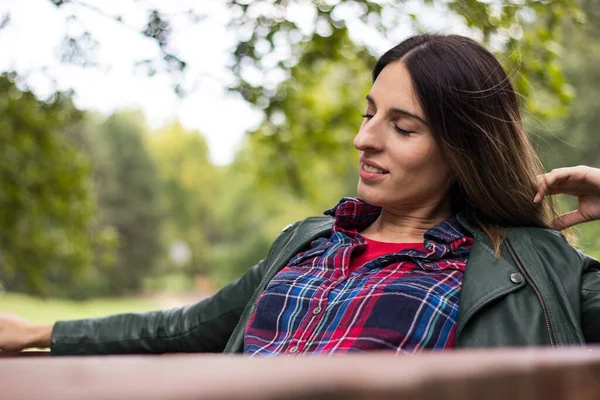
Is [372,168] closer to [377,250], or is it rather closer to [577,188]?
[377,250]

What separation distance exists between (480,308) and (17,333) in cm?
130

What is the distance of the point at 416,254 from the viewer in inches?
79.8

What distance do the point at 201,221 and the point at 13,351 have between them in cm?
4322

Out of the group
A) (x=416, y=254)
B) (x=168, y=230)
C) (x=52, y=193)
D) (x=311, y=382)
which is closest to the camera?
(x=311, y=382)

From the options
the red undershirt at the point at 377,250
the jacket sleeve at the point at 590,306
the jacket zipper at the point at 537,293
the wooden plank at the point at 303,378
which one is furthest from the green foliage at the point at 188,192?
the wooden plank at the point at 303,378

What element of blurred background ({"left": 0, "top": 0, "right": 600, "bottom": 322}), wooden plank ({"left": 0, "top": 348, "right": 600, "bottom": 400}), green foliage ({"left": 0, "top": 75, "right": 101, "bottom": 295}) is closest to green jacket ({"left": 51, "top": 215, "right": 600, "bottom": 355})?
blurred background ({"left": 0, "top": 0, "right": 600, "bottom": 322})

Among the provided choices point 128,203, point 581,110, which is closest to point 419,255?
point 581,110

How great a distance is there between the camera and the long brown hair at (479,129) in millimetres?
2115

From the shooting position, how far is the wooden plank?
0.36 metres

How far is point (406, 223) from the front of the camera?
89.0 inches

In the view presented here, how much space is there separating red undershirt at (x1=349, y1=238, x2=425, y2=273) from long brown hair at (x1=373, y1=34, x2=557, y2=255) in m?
0.21

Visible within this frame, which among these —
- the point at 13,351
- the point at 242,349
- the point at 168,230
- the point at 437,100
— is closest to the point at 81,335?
the point at 13,351

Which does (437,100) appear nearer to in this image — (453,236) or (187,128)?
(453,236)

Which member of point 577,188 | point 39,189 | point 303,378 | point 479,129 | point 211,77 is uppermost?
point 211,77
